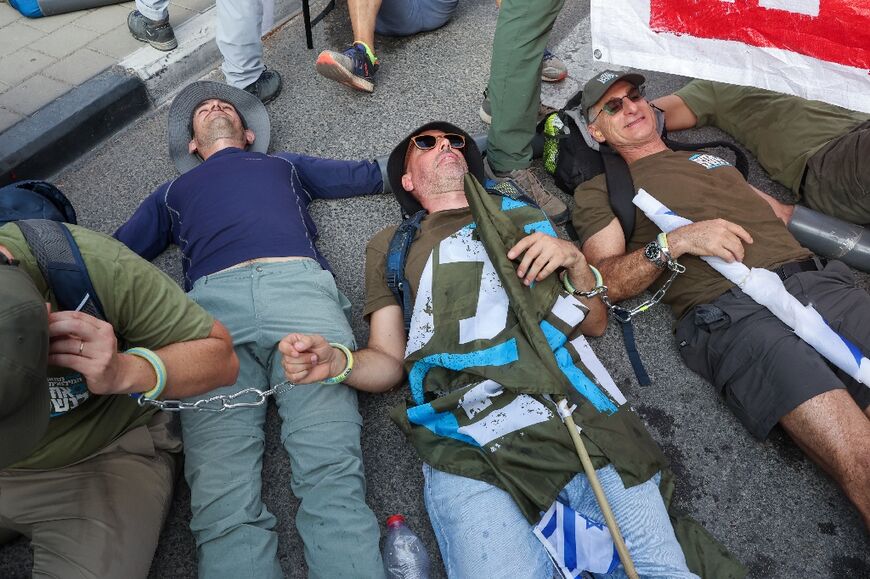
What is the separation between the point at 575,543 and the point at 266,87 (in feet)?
11.1

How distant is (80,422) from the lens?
1975 mm

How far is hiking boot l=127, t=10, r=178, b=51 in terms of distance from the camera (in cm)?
421

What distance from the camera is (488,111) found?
3.84 meters

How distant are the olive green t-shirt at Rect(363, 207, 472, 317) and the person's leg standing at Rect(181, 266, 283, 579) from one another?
0.51 metres

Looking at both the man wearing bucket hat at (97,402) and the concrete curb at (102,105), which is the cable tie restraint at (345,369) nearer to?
the man wearing bucket hat at (97,402)

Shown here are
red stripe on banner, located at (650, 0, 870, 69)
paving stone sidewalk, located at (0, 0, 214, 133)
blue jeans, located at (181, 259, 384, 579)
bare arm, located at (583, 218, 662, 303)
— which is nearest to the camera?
blue jeans, located at (181, 259, 384, 579)

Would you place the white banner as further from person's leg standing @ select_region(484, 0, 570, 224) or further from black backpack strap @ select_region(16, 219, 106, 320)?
black backpack strap @ select_region(16, 219, 106, 320)

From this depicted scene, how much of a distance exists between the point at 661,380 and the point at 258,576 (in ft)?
5.78

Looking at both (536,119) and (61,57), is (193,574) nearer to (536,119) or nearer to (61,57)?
(536,119)

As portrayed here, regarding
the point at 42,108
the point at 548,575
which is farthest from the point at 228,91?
the point at 548,575

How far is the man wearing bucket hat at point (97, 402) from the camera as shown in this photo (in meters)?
1.40

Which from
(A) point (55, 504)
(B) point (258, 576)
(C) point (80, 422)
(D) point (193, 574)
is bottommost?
(D) point (193, 574)

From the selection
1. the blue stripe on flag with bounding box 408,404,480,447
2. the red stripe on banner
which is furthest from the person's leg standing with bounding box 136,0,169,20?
the blue stripe on flag with bounding box 408,404,480,447

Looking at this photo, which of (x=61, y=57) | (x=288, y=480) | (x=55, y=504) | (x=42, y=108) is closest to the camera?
(x=55, y=504)
